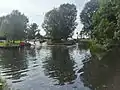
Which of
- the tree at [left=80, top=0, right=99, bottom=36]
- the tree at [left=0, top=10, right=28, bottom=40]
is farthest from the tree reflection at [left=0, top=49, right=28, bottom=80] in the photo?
the tree at [left=80, top=0, right=99, bottom=36]

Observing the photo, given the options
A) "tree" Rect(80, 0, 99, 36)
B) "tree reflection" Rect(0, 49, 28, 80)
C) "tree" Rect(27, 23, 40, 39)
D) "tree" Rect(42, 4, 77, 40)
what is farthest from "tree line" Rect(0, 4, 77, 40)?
"tree reflection" Rect(0, 49, 28, 80)

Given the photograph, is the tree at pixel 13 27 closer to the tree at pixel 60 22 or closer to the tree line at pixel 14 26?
the tree line at pixel 14 26

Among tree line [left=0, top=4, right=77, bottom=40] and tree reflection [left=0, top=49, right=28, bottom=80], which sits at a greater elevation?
tree line [left=0, top=4, right=77, bottom=40]

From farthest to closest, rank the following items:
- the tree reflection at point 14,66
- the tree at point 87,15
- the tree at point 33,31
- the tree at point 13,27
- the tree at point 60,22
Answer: the tree at point 33,31, the tree at point 87,15, the tree at point 60,22, the tree at point 13,27, the tree reflection at point 14,66

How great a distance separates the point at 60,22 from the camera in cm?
10875

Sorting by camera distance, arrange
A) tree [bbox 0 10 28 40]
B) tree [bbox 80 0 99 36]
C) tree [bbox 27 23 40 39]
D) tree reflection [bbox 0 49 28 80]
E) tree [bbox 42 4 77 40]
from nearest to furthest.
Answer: tree reflection [bbox 0 49 28 80]
tree [bbox 0 10 28 40]
tree [bbox 42 4 77 40]
tree [bbox 80 0 99 36]
tree [bbox 27 23 40 39]

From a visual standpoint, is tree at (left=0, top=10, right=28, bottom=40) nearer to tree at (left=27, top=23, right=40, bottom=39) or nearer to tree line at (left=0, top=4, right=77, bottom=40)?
tree line at (left=0, top=4, right=77, bottom=40)

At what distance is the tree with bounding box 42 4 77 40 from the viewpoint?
107812 mm

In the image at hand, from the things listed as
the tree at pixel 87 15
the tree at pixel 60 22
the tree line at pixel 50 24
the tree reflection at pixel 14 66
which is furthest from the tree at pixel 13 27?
the tree reflection at pixel 14 66

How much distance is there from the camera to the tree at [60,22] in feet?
354

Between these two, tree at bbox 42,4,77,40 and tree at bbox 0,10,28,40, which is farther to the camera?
tree at bbox 42,4,77,40

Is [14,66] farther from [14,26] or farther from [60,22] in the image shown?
[60,22]

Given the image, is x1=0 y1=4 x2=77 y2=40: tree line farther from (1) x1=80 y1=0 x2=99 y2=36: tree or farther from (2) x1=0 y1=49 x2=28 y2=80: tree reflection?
(2) x1=0 y1=49 x2=28 y2=80: tree reflection

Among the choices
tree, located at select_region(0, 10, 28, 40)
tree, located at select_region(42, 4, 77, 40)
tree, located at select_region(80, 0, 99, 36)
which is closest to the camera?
tree, located at select_region(0, 10, 28, 40)
